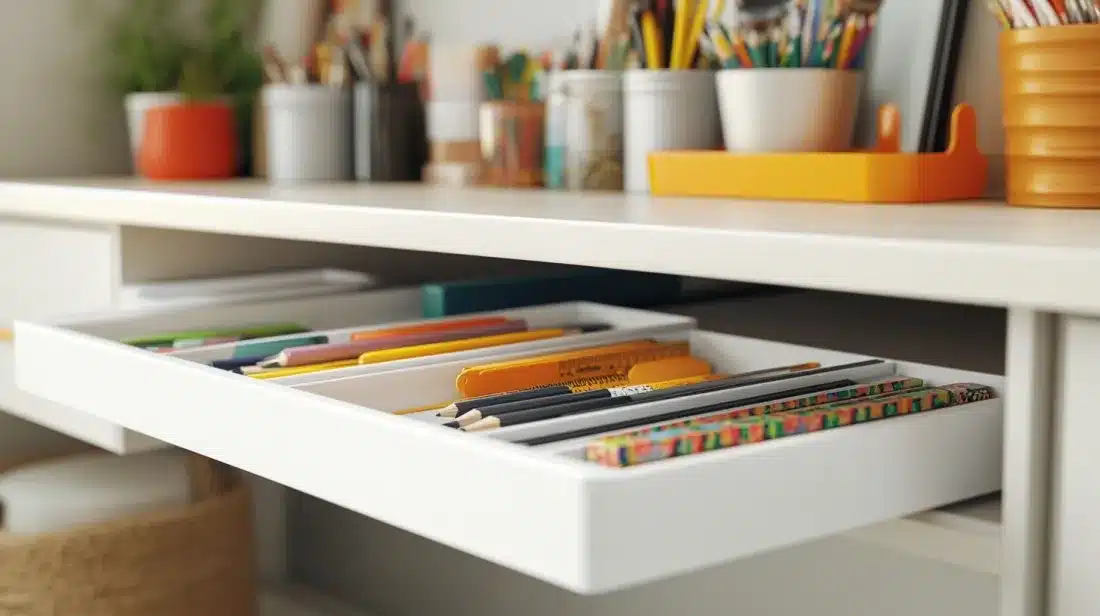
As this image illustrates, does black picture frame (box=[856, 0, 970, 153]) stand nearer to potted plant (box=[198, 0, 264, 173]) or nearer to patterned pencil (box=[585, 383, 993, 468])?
patterned pencil (box=[585, 383, 993, 468])

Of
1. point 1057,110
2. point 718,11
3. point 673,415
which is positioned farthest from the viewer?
point 718,11

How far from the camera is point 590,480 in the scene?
0.48 meters

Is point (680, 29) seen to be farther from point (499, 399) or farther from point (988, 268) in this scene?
point (988, 268)

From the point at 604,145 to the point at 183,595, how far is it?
2.17 ft

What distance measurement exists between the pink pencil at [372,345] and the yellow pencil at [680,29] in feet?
0.95

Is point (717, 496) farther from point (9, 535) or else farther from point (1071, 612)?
point (9, 535)

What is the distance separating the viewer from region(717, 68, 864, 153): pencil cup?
0.96 meters

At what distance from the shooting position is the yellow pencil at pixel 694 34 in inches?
42.8

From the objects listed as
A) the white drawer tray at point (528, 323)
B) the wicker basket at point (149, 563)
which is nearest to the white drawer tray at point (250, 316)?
the white drawer tray at point (528, 323)

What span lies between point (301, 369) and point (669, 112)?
17.0 inches

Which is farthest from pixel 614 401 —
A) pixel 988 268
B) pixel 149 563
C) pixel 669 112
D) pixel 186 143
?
pixel 186 143

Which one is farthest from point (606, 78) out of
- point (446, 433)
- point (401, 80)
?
point (446, 433)

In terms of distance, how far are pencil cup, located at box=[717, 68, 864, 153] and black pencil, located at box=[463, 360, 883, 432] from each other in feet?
0.94

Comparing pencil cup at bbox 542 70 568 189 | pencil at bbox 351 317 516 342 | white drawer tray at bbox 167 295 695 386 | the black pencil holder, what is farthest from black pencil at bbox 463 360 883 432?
the black pencil holder
